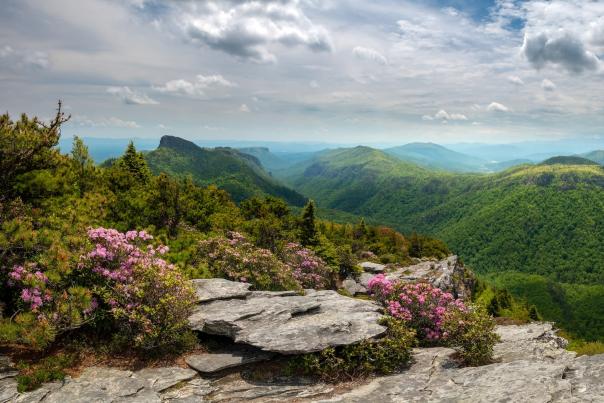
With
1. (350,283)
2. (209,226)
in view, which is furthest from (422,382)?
(350,283)

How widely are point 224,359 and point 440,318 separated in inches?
374

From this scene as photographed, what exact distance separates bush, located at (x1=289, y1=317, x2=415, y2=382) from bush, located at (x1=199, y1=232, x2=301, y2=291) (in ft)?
25.2

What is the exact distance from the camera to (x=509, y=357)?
46.8 ft

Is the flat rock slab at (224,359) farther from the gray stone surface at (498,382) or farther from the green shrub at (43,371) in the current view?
the green shrub at (43,371)

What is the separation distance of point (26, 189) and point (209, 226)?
1347 cm

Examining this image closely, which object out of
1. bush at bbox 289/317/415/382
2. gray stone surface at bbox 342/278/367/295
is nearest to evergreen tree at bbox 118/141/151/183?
gray stone surface at bbox 342/278/367/295

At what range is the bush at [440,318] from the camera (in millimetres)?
13844

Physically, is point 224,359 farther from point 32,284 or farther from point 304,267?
point 304,267

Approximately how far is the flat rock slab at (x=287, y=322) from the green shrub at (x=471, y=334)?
2.98m

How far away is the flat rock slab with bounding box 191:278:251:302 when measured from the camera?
1601 centimetres

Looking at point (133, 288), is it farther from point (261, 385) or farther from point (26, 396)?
point (261, 385)

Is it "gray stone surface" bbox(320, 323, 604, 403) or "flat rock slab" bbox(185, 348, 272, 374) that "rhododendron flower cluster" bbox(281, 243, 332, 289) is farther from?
"gray stone surface" bbox(320, 323, 604, 403)

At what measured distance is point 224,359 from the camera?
523 inches

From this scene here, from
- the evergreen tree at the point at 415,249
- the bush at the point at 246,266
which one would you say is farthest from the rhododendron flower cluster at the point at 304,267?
the evergreen tree at the point at 415,249
